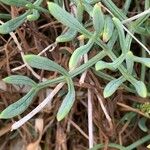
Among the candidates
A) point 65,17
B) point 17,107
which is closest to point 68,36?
point 65,17

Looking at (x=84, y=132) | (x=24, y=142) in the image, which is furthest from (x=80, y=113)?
(x=24, y=142)

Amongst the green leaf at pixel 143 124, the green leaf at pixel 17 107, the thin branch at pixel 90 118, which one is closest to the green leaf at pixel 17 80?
the green leaf at pixel 17 107

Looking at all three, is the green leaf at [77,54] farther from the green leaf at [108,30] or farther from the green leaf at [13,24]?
the green leaf at [13,24]

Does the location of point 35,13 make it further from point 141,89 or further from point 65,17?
point 141,89

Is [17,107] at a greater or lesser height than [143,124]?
greater

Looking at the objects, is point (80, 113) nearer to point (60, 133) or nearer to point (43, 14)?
point (60, 133)

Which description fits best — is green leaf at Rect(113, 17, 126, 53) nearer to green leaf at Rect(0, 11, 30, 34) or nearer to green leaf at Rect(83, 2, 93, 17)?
green leaf at Rect(83, 2, 93, 17)

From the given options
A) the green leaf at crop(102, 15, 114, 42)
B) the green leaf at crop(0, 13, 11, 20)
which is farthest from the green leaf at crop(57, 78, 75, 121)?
the green leaf at crop(0, 13, 11, 20)
